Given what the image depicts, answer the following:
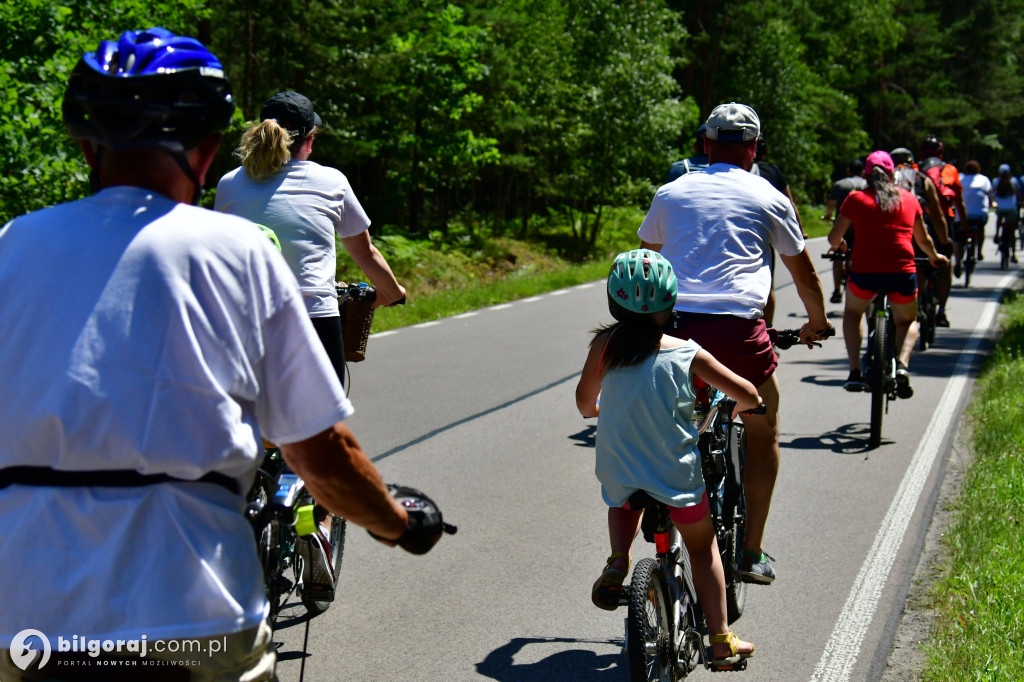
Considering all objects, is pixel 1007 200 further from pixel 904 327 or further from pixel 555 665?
pixel 555 665

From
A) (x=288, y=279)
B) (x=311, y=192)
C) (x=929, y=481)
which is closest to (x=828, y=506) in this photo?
(x=929, y=481)

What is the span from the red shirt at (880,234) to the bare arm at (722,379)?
5412mm

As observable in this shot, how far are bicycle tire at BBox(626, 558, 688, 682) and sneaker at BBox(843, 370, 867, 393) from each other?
5.41 metres

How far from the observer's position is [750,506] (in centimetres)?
512

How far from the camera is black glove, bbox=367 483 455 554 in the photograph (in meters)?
2.29

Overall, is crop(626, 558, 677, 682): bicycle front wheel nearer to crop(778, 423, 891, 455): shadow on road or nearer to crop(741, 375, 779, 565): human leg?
crop(741, 375, 779, 565): human leg

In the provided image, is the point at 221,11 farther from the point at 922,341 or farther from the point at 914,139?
the point at 914,139

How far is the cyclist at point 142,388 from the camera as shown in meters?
1.96

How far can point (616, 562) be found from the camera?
13.4ft

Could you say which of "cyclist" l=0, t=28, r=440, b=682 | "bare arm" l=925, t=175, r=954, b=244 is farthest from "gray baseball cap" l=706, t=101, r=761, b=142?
"bare arm" l=925, t=175, r=954, b=244

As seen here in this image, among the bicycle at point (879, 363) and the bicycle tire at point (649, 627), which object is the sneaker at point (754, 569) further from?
the bicycle at point (879, 363)

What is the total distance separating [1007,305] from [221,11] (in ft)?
44.5

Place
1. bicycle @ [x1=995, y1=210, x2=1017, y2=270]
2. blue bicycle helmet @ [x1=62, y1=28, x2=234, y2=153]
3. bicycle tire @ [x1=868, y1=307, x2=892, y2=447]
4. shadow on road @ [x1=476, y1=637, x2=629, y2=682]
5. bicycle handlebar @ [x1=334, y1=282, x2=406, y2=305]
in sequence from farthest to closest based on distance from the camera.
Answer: bicycle @ [x1=995, y1=210, x2=1017, y2=270]
bicycle tire @ [x1=868, y1=307, x2=892, y2=447]
bicycle handlebar @ [x1=334, y1=282, x2=406, y2=305]
shadow on road @ [x1=476, y1=637, x2=629, y2=682]
blue bicycle helmet @ [x1=62, y1=28, x2=234, y2=153]

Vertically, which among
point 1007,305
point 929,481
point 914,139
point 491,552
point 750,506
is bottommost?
point 914,139
